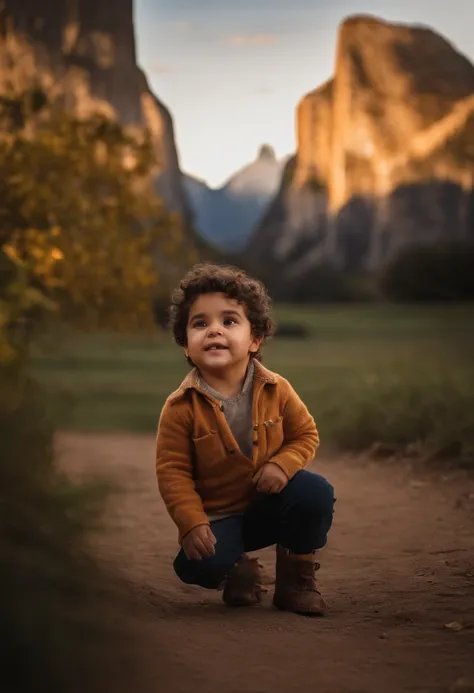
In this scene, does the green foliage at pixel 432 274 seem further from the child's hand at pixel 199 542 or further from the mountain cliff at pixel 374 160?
the child's hand at pixel 199 542

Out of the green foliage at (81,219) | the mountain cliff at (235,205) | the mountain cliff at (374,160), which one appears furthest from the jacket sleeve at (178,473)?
the mountain cliff at (374,160)

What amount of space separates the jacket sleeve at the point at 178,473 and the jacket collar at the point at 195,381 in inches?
1.9

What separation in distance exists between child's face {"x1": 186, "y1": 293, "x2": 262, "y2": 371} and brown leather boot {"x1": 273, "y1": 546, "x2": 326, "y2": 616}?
0.66 meters

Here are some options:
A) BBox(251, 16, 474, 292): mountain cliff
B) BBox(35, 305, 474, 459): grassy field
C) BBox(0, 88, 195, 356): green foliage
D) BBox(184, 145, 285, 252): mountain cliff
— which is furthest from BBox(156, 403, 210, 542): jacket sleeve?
BBox(251, 16, 474, 292): mountain cliff

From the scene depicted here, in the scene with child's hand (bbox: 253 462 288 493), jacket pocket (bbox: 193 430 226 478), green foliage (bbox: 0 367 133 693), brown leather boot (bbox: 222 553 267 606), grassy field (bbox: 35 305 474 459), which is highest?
green foliage (bbox: 0 367 133 693)

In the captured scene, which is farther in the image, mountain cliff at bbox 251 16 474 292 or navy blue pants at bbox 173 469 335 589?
mountain cliff at bbox 251 16 474 292

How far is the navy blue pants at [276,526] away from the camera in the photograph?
10.0ft

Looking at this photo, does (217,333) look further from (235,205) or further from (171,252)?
(235,205)

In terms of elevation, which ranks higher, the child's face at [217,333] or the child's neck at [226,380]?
the child's face at [217,333]

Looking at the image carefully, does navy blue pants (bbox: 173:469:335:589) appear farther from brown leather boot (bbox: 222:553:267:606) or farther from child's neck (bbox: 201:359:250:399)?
child's neck (bbox: 201:359:250:399)

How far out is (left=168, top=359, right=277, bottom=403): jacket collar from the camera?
310 cm

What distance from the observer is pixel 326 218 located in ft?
59.3

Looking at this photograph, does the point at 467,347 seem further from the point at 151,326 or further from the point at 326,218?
the point at 151,326

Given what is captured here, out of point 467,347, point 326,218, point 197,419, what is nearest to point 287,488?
point 197,419
